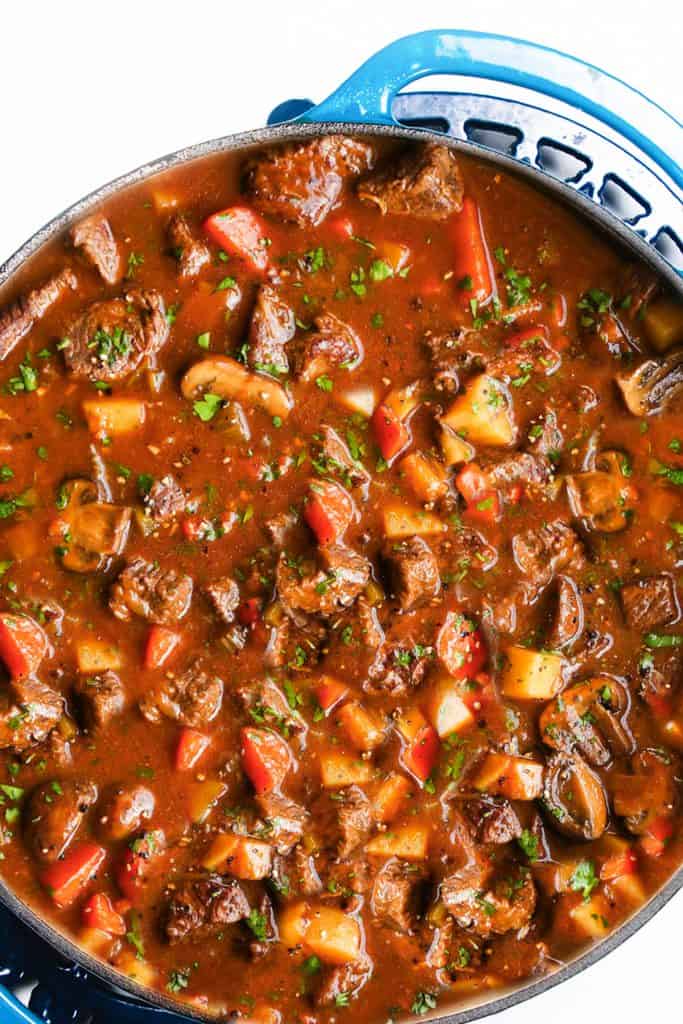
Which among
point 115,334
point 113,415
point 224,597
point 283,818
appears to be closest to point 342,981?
point 283,818

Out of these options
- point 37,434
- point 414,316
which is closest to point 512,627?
point 414,316

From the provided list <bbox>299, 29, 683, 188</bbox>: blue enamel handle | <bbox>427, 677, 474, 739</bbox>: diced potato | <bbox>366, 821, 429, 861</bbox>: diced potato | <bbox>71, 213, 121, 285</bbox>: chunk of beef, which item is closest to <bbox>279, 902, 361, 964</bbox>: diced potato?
<bbox>366, 821, 429, 861</bbox>: diced potato

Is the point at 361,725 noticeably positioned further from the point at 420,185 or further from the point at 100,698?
the point at 420,185

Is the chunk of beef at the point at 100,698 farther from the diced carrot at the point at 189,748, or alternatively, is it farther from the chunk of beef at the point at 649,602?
the chunk of beef at the point at 649,602

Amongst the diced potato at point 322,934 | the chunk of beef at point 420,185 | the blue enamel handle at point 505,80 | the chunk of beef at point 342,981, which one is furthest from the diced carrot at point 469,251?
the chunk of beef at point 342,981

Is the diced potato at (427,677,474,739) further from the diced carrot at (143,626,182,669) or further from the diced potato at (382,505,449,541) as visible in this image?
the diced carrot at (143,626,182,669)
